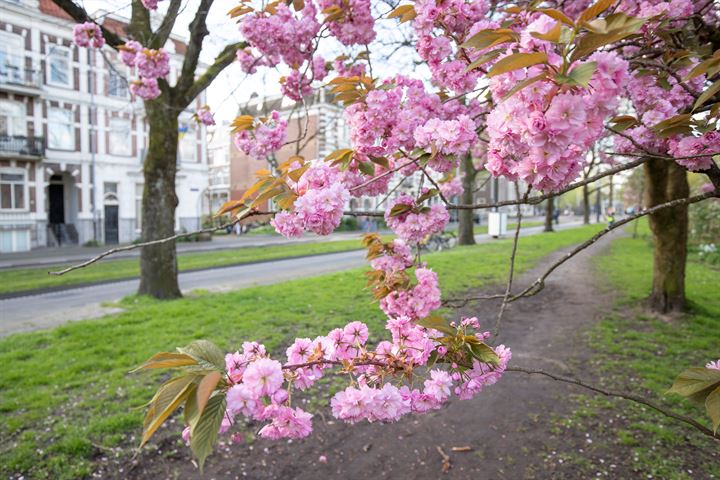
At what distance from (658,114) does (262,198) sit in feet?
4.88

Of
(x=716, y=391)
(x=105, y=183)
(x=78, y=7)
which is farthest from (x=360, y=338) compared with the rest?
(x=105, y=183)

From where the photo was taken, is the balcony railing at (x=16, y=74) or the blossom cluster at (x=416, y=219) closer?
the blossom cluster at (x=416, y=219)

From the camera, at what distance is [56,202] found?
22.2 m

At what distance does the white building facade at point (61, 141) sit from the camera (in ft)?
61.8

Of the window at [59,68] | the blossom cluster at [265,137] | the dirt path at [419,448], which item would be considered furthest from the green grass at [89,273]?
the window at [59,68]

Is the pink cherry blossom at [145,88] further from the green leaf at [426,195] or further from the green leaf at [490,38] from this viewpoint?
the green leaf at [490,38]

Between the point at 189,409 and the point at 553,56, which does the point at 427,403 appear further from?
the point at 553,56

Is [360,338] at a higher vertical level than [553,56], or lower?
lower

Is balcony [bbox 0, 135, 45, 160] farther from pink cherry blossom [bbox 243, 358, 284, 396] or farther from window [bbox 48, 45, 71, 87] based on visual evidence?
pink cherry blossom [bbox 243, 358, 284, 396]

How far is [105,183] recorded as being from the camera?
73.1 feet

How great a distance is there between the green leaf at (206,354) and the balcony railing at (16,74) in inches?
892

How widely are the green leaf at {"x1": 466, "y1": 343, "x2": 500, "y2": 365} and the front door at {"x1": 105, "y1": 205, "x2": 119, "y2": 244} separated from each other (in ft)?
80.8

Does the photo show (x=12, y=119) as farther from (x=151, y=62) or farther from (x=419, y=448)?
(x=419, y=448)

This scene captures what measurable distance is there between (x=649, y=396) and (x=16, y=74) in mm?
23894
